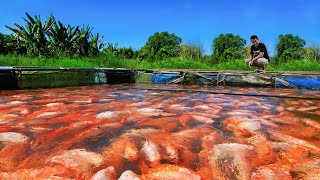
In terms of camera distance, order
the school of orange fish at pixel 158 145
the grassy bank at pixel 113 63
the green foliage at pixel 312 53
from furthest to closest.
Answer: the green foliage at pixel 312 53
the grassy bank at pixel 113 63
the school of orange fish at pixel 158 145

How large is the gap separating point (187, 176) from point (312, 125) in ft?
3.73

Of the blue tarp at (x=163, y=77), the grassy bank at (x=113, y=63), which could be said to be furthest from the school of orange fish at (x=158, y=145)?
the grassy bank at (x=113, y=63)

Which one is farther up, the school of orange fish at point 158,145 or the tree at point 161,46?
the tree at point 161,46

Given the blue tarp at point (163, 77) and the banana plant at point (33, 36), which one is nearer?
the blue tarp at point (163, 77)

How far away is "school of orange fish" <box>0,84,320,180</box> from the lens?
39.9 inches

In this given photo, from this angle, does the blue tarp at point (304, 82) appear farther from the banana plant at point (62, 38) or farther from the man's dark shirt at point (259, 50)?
the banana plant at point (62, 38)

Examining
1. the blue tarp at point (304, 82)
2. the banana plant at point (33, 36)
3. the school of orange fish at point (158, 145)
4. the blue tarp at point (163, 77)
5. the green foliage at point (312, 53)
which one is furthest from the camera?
the green foliage at point (312, 53)

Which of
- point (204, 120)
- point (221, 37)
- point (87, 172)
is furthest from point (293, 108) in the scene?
point (221, 37)

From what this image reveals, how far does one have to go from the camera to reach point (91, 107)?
2.35 meters

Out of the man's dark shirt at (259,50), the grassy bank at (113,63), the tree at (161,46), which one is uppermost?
the tree at (161,46)

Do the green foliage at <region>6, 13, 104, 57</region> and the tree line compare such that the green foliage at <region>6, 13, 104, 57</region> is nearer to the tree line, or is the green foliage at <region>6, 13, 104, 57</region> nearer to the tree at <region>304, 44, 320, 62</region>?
the tree line

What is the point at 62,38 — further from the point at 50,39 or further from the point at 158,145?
the point at 158,145

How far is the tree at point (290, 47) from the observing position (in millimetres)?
16459

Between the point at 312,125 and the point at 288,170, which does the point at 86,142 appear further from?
the point at 312,125
